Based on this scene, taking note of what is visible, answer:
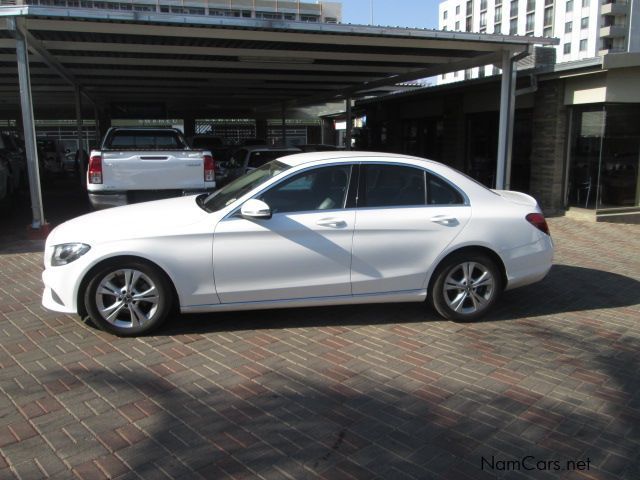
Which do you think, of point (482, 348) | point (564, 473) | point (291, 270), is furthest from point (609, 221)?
point (564, 473)

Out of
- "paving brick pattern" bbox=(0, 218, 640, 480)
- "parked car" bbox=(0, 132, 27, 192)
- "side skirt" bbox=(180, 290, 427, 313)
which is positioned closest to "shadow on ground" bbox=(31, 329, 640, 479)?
"paving brick pattern" bbox=(0, 218, 640, 480)

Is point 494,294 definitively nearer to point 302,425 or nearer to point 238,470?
point 302,425

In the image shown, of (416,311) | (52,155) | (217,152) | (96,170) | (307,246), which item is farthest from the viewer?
(52,155)

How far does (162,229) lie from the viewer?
4.72m

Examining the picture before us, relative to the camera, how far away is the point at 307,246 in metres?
4.89

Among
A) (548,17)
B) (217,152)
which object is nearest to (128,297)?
(217,152)

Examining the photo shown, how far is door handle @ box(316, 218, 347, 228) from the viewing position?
4.93m

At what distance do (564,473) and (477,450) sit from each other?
1.49ft

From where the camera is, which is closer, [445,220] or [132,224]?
[132,224]

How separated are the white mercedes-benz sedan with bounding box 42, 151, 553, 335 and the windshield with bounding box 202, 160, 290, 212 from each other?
2 centimetres

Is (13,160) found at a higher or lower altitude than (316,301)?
higher

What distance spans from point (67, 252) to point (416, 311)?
324 centimetres

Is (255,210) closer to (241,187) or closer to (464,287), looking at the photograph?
(241,187)

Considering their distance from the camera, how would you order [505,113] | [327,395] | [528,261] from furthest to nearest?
[505,113] < [528,261] < [327,395]
